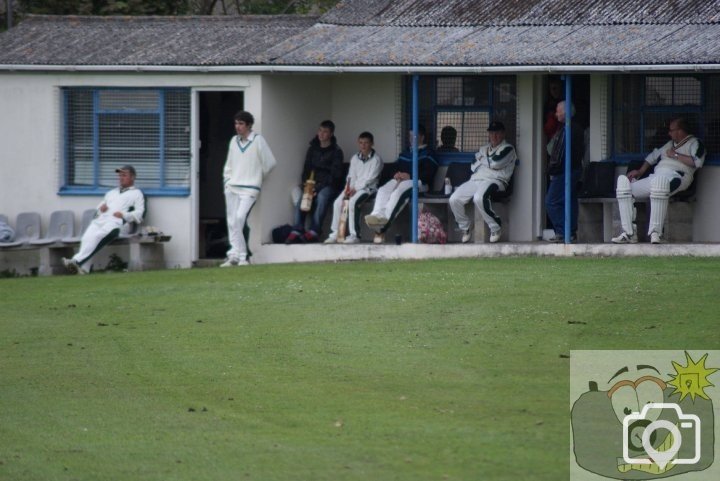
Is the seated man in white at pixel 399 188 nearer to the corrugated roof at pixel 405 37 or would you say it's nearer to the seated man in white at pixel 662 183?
the corrugated roof at pixel 405 37

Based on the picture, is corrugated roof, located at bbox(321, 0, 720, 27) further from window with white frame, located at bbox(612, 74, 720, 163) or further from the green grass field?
the green grass field

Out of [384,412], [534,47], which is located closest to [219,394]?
[384,412]

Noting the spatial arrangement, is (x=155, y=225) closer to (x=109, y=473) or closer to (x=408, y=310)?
(x=408, y=310)

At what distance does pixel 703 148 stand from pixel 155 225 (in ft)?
23.8

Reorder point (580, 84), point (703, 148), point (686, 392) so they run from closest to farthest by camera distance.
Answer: point (686, 392) → point (703, 148) → point (580, 84)

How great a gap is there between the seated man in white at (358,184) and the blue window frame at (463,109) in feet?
2.87

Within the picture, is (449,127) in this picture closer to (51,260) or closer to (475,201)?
(475,201)

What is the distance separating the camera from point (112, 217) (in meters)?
20.2

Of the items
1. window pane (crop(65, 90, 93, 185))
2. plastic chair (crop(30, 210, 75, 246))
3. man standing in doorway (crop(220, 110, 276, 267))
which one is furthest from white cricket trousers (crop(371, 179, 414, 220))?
plastic chair (crop(30, 210, 75, 246))

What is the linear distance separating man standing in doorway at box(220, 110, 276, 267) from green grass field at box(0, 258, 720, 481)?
1.73m

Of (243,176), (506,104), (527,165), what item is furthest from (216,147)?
(527,165)

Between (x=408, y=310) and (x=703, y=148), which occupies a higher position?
(x=703, y=148)

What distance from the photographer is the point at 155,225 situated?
20672 millimetres

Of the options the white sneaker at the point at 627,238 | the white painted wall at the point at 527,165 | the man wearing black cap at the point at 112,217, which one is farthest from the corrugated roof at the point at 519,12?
the man wearing black cap at the point at 112,217
